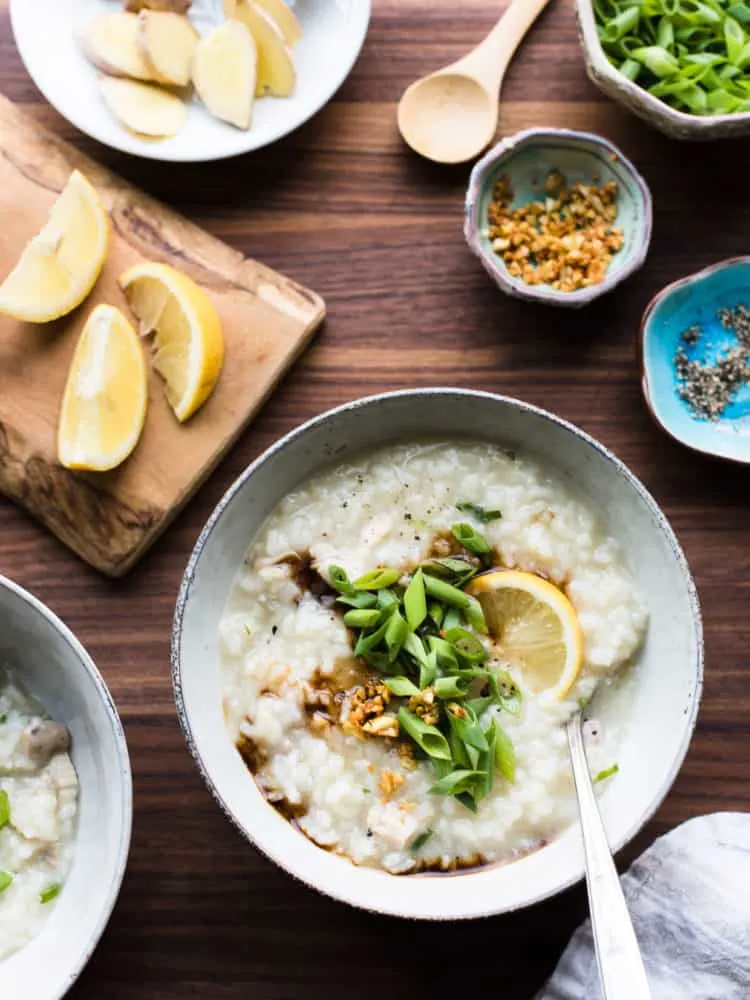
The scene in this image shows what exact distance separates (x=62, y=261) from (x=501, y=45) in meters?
0.90

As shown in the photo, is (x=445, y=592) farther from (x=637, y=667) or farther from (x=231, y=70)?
(x=231, y=70)

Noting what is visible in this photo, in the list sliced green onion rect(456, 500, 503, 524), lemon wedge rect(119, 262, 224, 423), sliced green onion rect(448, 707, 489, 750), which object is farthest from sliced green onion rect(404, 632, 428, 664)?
lemon wedge rect(119, 262, 224, 423)

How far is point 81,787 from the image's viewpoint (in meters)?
1.97

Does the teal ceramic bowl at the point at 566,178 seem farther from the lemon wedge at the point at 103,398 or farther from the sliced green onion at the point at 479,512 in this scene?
the lemon wedge at the point at 103,398

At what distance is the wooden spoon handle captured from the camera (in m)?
2.19

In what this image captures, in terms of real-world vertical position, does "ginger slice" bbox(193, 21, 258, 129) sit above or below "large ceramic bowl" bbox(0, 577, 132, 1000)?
above

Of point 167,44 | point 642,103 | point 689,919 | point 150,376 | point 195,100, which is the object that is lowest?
point 689,919

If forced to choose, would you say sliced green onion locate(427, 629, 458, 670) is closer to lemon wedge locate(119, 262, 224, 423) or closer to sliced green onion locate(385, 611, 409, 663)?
sliced green onion locate(385, 611, 409, 663)

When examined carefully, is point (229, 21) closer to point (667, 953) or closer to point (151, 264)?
point (151, 264)

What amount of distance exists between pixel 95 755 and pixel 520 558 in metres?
0.77

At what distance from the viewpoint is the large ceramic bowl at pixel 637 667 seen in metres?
1.86

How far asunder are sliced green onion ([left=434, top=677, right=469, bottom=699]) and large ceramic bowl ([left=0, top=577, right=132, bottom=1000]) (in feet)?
1.62

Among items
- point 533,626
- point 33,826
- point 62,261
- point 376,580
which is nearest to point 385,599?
point 376,580

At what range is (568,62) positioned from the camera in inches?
87.4
